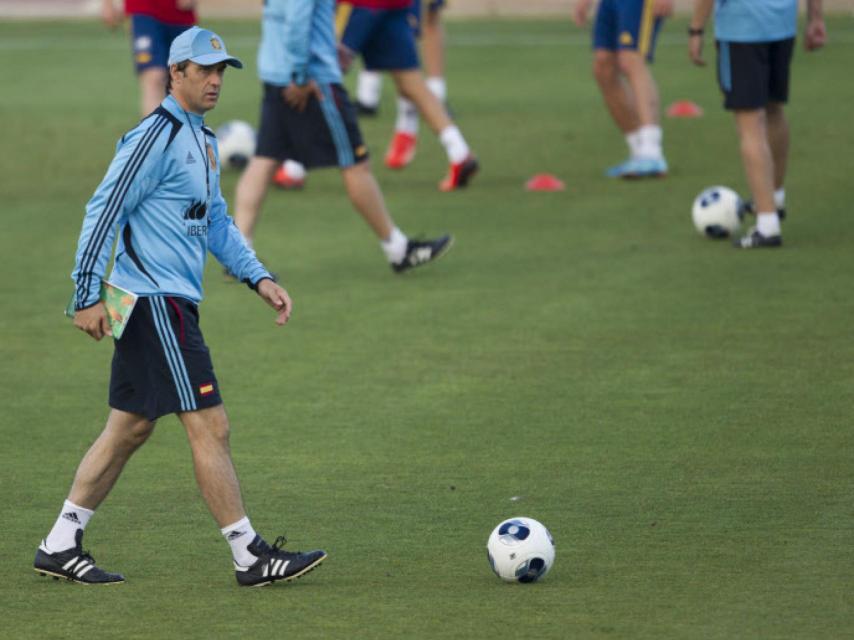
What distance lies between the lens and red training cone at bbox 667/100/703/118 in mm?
16672

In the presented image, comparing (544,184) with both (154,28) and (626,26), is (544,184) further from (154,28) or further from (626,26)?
(154,28)

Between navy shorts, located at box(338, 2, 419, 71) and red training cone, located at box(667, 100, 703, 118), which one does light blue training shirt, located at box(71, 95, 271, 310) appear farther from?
red training cone, located at box(667, 100, 703, 118)

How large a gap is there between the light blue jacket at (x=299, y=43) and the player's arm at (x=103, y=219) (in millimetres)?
4749

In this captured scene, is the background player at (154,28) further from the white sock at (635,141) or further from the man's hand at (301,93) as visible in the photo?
the white sock at (635,141)

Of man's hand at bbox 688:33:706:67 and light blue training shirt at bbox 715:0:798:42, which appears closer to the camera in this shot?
light blue training shirt at bbox 715:0:798:42

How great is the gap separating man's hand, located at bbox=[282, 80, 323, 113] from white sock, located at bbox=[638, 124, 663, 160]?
12.6 ft

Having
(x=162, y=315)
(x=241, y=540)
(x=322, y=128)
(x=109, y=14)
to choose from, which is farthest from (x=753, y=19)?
(x=241, y=540)

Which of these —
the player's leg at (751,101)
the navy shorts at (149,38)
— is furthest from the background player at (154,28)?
the player's leg at (751,101)

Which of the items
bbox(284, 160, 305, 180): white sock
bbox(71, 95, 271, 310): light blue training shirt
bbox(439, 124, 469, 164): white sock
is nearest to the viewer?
bbox(71, 95, 271, 310): light blue training shirt

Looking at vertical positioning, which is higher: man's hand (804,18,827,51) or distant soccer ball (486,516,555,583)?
distant soccer ball (486,516,555,583)

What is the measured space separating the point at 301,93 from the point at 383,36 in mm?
2845

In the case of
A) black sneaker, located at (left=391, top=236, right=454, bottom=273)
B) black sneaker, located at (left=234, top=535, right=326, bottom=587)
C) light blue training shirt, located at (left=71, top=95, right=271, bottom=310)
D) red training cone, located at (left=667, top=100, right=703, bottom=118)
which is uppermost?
light blue training shirt, located at (left=71, top=95, right=271, bottom=310)

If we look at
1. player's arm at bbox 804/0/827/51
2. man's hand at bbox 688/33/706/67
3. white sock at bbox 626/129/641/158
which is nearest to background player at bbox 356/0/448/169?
white sock at bbox 626/129/641/158

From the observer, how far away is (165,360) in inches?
231
